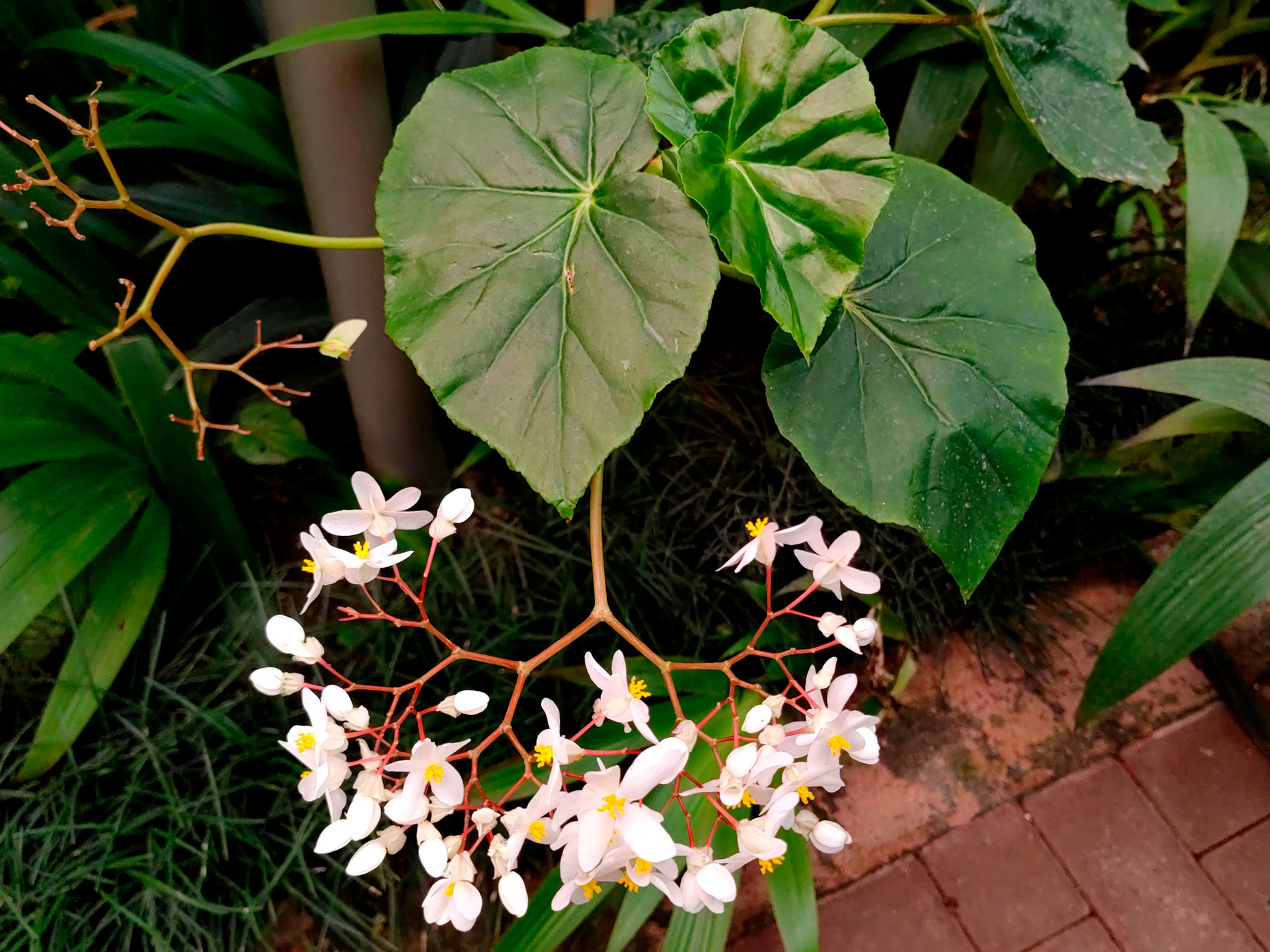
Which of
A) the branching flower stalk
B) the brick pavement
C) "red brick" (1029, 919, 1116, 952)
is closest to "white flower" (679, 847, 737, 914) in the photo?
the branching flower stalk

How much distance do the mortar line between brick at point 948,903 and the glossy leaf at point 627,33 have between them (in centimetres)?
115

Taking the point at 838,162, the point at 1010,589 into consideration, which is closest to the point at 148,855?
the point at 838,162

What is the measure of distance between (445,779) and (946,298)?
0.63 meters

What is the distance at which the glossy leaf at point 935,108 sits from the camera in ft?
3.58

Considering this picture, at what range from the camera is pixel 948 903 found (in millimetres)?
1110

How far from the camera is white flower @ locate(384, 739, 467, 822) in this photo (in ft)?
1.65

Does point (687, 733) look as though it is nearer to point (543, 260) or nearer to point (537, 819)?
point (537, 819)

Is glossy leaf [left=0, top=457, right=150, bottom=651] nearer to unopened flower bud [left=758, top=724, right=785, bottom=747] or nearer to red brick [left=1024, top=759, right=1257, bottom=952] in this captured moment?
unopened flower bud [left=758, top=724, right=785, bottom=747]

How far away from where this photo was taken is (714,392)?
1.33 m

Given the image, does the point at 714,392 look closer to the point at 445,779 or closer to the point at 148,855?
the point at 445,779

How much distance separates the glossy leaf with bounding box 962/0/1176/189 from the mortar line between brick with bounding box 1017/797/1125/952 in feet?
2.99

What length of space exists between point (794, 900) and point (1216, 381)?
0.85 meters

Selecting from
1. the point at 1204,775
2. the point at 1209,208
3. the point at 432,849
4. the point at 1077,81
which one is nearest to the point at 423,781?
the point at 432,849

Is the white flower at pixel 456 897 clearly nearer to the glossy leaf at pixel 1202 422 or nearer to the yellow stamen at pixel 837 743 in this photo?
the yellow stamen at pixel 837 743
